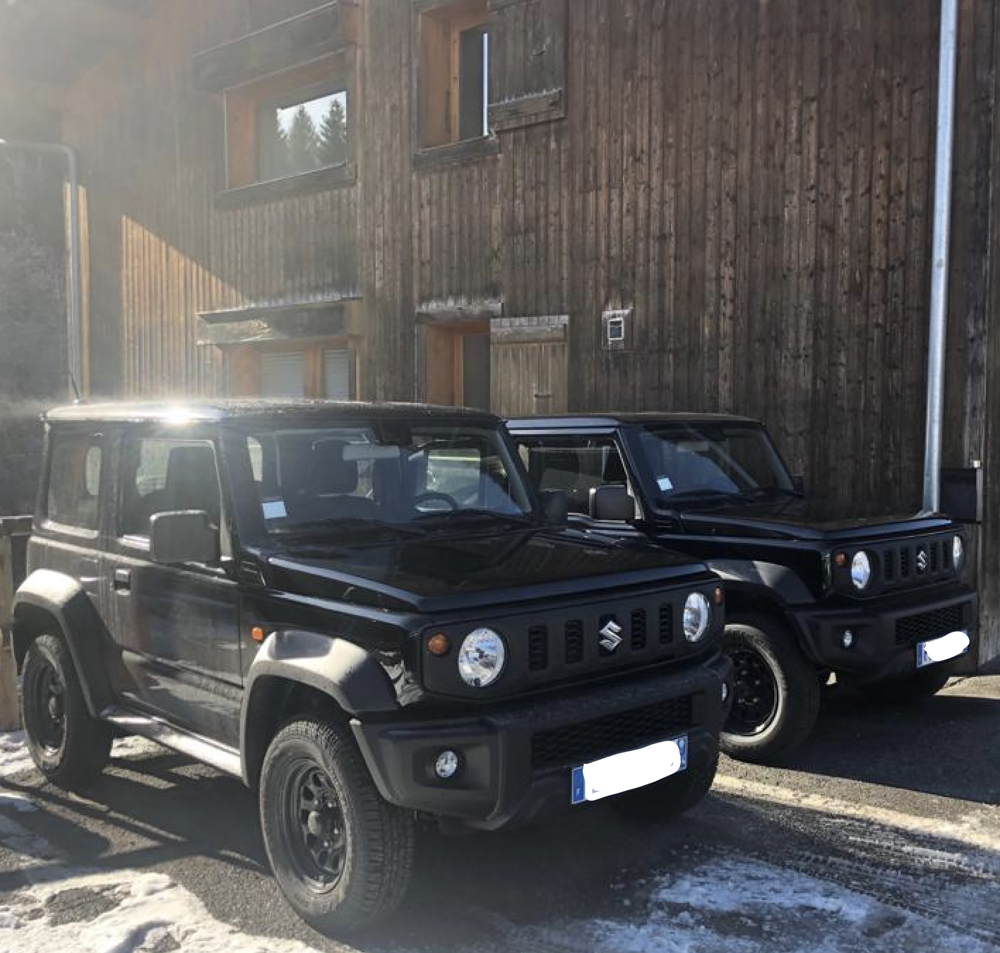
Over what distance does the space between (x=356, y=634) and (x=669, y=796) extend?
1.63m

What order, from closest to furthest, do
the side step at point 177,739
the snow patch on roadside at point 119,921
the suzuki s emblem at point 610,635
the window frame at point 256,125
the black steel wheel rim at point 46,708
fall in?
1. the snow patch on roadside at point 119,921
2. the suzuki s emblem at point 610,635
3. the side step at point 177,739
4. the black steel wheel rim at point 46,708
5. the window frame at point 256,125

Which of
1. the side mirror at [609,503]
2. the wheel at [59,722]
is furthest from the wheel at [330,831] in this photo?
the side mirror at [609,503]

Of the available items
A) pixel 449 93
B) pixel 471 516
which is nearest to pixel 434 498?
pixel 471 516

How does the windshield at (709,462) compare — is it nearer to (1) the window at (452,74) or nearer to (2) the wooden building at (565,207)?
(2) the wooden building at (565,207)

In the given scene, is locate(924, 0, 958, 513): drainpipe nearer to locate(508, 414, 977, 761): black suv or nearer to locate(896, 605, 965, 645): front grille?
locate(508, 414, 977, 761): black suv

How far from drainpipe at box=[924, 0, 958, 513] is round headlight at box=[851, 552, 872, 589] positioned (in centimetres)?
238

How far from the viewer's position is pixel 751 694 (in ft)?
17.4

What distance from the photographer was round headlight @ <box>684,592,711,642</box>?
3.91 metres

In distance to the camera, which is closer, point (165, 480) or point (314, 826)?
point (314, 826)

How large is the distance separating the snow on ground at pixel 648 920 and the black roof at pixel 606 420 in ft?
8.91

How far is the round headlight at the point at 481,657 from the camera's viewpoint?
10.6 ft

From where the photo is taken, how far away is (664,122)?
8.90 metres

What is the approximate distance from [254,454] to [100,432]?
115 centimetres

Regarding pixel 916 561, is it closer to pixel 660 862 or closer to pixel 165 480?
pixel 660 862
